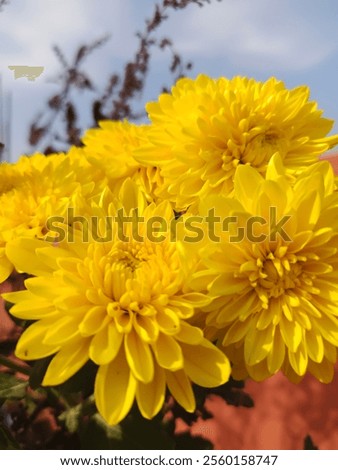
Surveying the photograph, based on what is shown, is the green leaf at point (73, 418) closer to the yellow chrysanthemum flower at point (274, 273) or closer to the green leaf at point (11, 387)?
the green leaf at point (11, 387)

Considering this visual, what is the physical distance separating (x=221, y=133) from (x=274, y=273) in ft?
0.45

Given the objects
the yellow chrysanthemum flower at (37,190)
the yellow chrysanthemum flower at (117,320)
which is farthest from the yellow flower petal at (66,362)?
the yellow chrysanthemum flower at (37,190)

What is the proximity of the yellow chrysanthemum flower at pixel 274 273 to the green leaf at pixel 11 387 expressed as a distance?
7.9 inches

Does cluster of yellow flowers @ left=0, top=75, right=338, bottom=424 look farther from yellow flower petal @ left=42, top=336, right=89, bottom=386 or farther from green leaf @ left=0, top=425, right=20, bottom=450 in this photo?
green leaf @ left=0, top=425, right=20, bottom=450

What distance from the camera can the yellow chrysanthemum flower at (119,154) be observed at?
465 millimetres

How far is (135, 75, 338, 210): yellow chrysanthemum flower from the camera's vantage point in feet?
1.40

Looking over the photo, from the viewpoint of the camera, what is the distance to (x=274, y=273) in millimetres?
358

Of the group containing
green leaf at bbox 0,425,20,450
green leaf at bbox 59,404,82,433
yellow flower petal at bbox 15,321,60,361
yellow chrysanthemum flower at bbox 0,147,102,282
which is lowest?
green leaf at bbox 0,425,20,450

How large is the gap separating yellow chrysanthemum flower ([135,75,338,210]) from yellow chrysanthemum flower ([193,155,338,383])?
Result: 79 mm

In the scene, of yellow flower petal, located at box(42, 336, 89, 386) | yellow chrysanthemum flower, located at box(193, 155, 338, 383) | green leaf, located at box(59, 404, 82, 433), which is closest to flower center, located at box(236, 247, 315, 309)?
yellow chrysanthemum flower, located at box(193, 155, 338, 383)

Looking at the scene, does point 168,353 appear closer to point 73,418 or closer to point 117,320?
point 117,320

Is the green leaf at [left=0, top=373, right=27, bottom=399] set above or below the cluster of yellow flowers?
below

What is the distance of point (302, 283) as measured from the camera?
366 mm

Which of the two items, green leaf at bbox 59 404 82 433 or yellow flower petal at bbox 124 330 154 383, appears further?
green leaf at bbox 59 404 82 433
